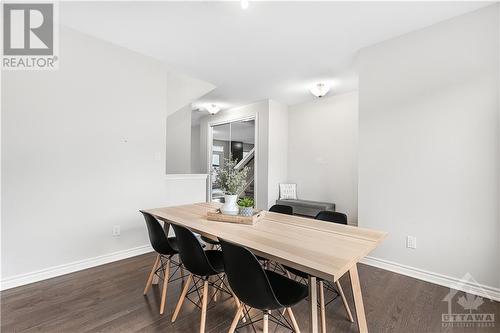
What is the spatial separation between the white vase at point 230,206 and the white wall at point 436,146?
1731 millimetres

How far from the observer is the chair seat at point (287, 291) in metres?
1.30

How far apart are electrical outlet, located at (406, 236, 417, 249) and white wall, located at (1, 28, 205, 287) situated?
3.13 m

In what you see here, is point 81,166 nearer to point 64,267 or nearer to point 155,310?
point 64,267

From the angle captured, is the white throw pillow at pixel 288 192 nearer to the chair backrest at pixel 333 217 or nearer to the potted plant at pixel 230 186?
the chair backrest at pixel 333 217

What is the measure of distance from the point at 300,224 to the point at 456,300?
1618mm

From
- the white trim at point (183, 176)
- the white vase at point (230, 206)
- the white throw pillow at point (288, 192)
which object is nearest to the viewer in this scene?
the white vase at point (230, 206)

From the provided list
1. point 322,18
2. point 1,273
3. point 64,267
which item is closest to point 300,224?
point 322,18

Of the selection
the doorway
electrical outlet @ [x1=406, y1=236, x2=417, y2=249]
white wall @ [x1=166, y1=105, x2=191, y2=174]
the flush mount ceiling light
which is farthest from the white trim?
electrical outlet @ [x1=406, y1=236, x2=417, y2=249]

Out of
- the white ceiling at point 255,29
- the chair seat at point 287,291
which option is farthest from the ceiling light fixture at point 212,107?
the chair seat at point 287,291

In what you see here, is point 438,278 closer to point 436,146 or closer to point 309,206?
point 436,146

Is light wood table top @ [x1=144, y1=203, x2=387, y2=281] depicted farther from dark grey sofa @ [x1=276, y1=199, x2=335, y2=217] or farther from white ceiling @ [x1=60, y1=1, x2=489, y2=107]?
dark grey sofa @ [x1=276, y1=199, x2=335, y2=217]

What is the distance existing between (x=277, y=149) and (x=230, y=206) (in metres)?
3.47

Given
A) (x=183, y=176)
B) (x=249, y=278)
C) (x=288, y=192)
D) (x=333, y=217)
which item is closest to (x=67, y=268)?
(x=183, y=176)

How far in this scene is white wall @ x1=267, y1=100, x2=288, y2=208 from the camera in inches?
205
